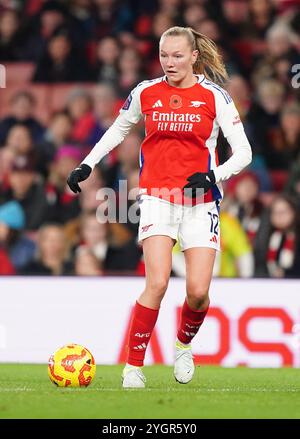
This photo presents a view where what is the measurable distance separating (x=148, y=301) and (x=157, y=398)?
0.78 meters

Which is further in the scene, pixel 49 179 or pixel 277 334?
pixel 49 179

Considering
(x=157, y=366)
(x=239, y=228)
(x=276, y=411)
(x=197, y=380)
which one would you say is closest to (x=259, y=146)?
(x=239, y=228)

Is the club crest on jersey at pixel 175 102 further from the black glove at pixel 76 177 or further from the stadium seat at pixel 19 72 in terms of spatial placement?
the stadium seat at pixel 19 72

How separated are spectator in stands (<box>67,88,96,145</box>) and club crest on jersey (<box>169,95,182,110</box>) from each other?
6.74 m

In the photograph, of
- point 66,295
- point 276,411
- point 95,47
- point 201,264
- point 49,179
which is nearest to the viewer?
point 276,411

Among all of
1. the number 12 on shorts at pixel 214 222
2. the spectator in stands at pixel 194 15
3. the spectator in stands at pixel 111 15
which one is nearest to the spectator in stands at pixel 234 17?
the spectator in stands at pixel 194 15

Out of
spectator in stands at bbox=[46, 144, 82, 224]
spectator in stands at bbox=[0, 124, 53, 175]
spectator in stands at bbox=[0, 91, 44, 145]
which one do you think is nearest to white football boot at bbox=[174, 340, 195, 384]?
spectator in stands at bbox=[46, 144, 82, 224]

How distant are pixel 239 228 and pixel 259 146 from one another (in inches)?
84.6

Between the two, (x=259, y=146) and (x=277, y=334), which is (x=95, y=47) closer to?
(x=259, y=146)

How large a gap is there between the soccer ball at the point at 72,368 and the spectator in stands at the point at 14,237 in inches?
204

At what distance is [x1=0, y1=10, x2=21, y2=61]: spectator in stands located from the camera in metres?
15.6

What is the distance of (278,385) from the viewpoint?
8.26 m

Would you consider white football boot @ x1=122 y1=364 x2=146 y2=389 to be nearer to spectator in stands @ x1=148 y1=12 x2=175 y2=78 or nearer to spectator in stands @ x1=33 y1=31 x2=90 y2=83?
spectator in stands @ x1=148 y1=12 x2=175 y2=78

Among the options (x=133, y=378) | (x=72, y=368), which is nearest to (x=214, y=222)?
(x=133, y=378)
